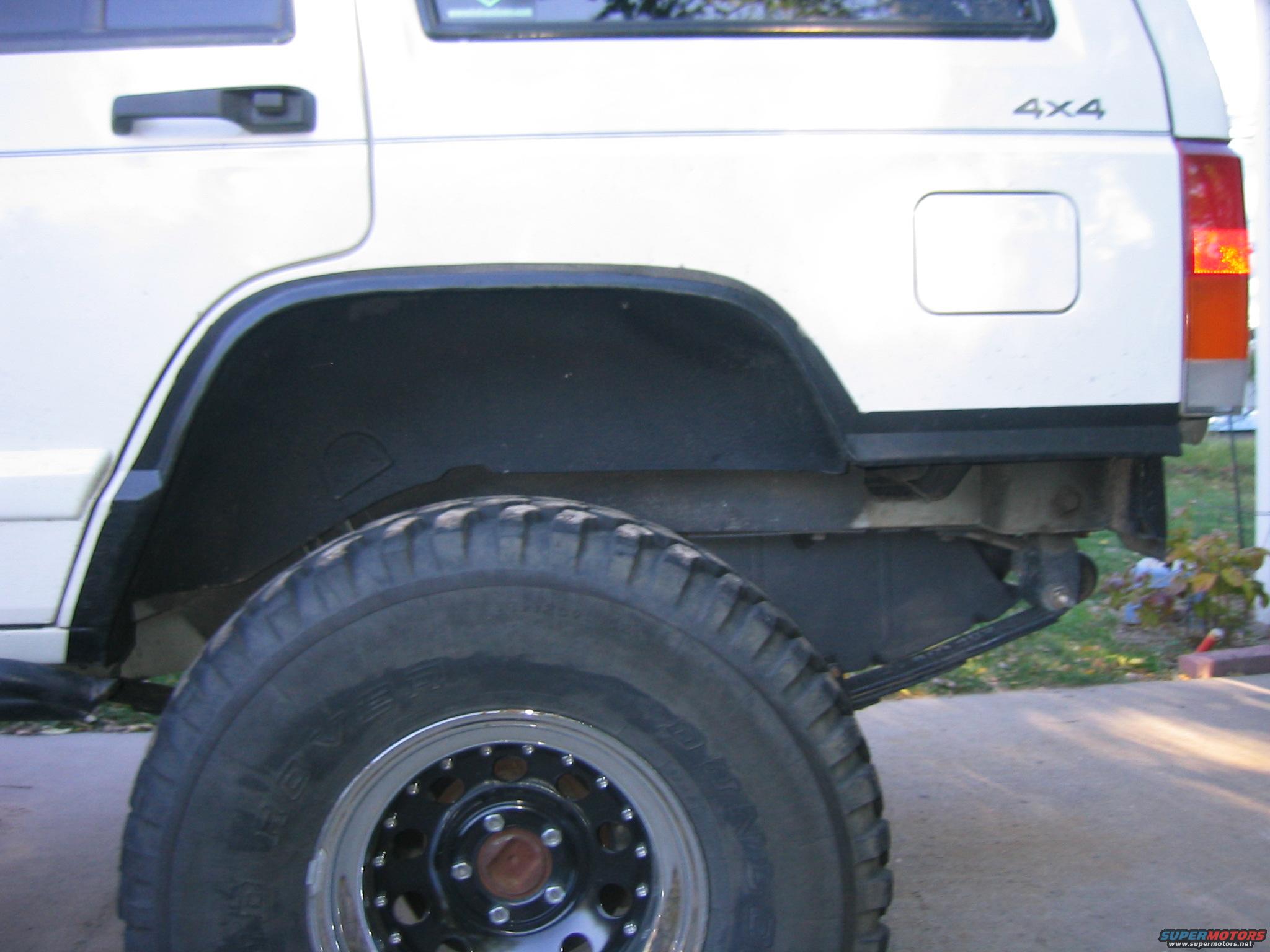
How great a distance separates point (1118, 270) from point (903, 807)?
197cm

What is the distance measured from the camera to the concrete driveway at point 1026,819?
8.55 ft

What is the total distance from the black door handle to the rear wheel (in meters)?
0.70

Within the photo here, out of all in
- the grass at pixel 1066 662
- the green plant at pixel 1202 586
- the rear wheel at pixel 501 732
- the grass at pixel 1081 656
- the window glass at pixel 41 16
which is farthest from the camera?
the green plant at pixel 1202 586

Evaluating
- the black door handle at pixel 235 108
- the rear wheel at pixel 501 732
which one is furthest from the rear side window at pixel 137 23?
the rear wheel at pixel 501 732

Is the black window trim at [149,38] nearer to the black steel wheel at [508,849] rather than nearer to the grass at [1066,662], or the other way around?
the black steel wheel at [508,849]

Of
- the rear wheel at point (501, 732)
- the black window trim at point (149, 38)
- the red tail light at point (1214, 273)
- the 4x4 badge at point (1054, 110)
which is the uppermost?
the black window trim at point (149, 38)

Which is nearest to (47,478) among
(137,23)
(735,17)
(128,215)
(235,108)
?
(128,215)

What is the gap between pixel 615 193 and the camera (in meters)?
1.79

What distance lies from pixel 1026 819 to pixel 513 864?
1901mm

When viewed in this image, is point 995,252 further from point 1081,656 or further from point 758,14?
point 1081,656

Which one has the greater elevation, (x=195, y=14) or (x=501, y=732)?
(x=195, y=14)

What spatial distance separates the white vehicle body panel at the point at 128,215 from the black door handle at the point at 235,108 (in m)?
0.02

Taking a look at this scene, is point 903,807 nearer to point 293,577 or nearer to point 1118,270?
point 1118,270

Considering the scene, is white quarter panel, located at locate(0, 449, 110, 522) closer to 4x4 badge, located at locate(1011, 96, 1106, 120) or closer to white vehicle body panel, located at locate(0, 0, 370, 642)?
white vehicle body panel, located at locate(0, 0, 370, 642)
